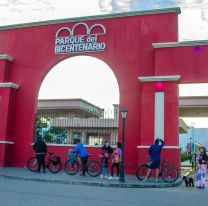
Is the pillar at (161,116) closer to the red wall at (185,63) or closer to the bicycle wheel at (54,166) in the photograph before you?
the red wall at (185,63)

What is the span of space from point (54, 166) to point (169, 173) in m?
5.29

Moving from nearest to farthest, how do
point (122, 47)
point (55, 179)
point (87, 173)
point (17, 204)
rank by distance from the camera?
point (17, 204) < point (55, 179) < point (87, 173) < point (122, 47)

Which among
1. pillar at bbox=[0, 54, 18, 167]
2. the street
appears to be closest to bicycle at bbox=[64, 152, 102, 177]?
pillar at bbox=[0, 54, 18, 167]

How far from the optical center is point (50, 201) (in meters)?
7.97

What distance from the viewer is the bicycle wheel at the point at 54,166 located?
1561cm

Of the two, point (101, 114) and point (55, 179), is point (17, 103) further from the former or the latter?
point (55, 179)

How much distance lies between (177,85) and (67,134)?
20.5 ft

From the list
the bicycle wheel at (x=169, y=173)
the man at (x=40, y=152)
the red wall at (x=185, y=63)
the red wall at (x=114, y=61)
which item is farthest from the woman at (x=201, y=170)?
the man at (x=40, y=152)

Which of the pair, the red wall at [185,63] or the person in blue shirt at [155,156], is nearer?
the person in blue shirt at [155,156]

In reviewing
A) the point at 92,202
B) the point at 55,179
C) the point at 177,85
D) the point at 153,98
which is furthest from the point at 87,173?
the point at 92,202

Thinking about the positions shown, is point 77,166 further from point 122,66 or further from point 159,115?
point 122,66

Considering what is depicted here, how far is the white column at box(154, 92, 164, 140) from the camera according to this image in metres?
14.8

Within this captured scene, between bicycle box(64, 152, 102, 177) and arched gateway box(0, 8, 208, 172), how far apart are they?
130 cm

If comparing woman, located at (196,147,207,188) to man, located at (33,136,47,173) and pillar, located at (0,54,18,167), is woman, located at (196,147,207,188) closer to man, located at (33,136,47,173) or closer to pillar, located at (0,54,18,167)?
man, located at (33,136,47,173)
